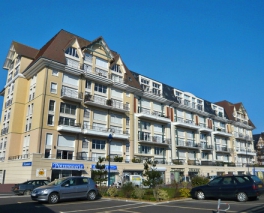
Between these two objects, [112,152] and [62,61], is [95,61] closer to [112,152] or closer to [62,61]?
[62,61]

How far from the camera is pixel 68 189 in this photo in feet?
48.5

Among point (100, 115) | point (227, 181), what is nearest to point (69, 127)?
→ point (100, 115)

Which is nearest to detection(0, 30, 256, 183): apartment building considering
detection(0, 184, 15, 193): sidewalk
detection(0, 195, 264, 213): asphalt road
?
detection(0, 184, 15, 193): sidewalk

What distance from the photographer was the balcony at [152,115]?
40.9 m

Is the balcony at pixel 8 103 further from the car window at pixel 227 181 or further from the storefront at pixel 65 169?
the car window at pixel 227 181

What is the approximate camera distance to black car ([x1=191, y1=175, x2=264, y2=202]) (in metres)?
14.2

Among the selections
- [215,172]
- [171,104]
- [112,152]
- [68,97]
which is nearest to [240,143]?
[215,172]

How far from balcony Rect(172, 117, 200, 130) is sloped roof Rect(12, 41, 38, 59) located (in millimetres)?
26917

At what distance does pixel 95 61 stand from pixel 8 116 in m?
15.2

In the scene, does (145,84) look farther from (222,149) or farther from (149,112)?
(222,149)

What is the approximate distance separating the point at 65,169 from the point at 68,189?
15.1 meters

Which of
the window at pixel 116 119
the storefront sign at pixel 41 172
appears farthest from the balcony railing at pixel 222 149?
the storefront sign at pixel 41 172

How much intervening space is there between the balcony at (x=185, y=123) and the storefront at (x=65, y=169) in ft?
72.2

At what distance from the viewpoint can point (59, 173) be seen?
29.4 m
